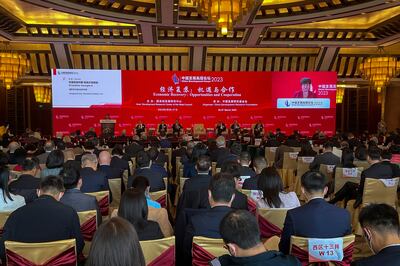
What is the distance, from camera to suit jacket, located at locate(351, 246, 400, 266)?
191 centimetres

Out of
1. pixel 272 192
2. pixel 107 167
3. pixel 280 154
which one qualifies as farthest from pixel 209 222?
pixel 280 154

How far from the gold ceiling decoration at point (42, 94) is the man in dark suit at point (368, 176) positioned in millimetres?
15974

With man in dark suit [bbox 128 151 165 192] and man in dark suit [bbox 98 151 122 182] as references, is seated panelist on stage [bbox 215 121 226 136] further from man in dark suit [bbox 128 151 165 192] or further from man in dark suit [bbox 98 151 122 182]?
man in dark suit [bbox 128 151 165 192]

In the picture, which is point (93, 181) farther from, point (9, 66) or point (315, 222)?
point (9, 66)

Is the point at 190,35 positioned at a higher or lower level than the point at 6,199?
higher

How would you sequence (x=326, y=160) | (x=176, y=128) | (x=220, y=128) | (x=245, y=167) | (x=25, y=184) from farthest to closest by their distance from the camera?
(x=220, y=128) → (x=176, y=128) → (x=326, y=160) → (x=245, y=167) → (x=25, y=184)

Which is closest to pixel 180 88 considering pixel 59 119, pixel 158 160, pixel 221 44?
pixel 221 44

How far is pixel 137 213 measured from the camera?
2689 millimetres

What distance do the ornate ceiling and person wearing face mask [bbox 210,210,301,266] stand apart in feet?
26.4

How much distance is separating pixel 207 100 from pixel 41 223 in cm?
1390

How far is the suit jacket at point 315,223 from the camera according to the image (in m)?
2.94

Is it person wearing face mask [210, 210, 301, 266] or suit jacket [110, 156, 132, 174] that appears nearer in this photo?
person wearing face mask [210, 210, 301, 266]

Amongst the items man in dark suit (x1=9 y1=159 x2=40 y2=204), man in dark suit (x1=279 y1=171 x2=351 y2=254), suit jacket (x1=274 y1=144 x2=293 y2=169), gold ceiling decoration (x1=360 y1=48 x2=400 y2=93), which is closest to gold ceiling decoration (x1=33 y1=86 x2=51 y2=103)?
suit jacket (x1=274 y1=144 x2=293 y2=169)

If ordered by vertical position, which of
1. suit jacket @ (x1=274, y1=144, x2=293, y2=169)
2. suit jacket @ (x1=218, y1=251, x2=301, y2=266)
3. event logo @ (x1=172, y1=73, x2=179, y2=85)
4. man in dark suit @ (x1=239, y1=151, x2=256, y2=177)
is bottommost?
suit jacket @ (x1=274, y1=144, x2=293, y2=169)
